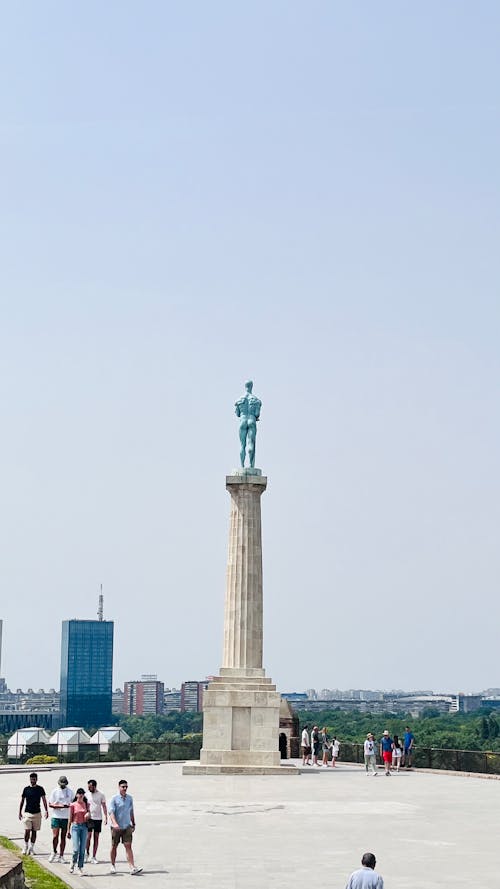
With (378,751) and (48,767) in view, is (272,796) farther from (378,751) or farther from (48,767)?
(378,751)

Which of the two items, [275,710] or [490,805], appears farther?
[275,710]

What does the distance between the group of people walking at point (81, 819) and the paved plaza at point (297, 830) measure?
13.8 inches

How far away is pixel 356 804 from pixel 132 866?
11.5 m

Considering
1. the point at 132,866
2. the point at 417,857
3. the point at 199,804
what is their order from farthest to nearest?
1. the point at 199,804
2. the point at 417,857
3. the point at 132,866

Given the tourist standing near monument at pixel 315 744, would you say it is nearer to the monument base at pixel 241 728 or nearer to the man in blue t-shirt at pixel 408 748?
the monument base at pixel 241 728

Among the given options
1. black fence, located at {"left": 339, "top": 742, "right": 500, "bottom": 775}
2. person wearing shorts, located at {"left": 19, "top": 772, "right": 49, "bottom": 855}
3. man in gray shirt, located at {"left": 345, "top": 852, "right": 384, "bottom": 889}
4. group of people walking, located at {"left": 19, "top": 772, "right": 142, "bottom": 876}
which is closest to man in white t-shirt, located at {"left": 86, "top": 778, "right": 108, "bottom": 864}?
group of people walking, located at {"left": 19, "top": 772, "right": 142, "bottom": 876}

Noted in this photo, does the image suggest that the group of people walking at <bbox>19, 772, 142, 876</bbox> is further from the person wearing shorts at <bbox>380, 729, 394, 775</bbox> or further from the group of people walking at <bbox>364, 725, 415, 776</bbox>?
the person wearing shorts at <bbox>380, 729, 394, 775</bbox>

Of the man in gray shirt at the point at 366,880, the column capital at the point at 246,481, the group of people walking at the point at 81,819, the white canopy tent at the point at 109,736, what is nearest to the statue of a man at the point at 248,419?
the column capital at the point at 246,481

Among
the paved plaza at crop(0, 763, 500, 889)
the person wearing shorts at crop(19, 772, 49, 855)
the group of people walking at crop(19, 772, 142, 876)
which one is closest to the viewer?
the paved plaza at crop(0, 763, 500, 889)

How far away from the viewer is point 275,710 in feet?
140

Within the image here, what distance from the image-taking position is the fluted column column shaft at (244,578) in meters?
43.7

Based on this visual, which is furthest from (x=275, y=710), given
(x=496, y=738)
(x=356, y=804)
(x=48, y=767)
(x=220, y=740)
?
(x=496, y=738)

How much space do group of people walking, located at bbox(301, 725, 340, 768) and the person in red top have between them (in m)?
24.6

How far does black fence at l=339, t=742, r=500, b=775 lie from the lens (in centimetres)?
4103
